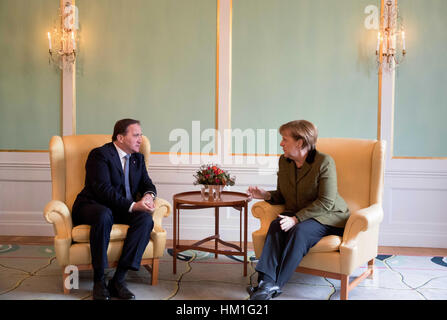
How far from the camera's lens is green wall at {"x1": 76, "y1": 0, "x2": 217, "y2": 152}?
4129mm

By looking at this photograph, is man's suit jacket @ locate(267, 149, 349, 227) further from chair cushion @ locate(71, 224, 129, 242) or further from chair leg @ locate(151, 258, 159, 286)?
chair cushion @ locate(71, 224, 129, 242)

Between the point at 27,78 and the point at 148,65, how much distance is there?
1204 millimetres

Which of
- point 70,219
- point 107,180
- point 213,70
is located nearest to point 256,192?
point 107,180

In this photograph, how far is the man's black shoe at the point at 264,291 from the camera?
2584 millimetres

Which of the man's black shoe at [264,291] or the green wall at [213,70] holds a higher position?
the green wall at [213,70]

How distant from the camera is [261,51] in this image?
410 centimetres

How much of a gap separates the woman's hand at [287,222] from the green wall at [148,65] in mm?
1676

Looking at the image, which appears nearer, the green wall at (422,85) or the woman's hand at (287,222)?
the woman's hand at (287,222)

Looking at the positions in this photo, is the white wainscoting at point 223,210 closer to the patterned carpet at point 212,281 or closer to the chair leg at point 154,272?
the patterned carpet at point 212,281

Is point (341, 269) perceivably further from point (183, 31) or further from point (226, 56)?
point (183, 31)

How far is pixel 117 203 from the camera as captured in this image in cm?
294

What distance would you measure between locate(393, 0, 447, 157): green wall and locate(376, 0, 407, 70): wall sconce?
6 cm

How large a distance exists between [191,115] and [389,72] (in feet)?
6.25

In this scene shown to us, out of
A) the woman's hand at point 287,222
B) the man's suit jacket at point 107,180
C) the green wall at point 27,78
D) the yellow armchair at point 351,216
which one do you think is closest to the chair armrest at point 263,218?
the yellow armchair at point 351,216
